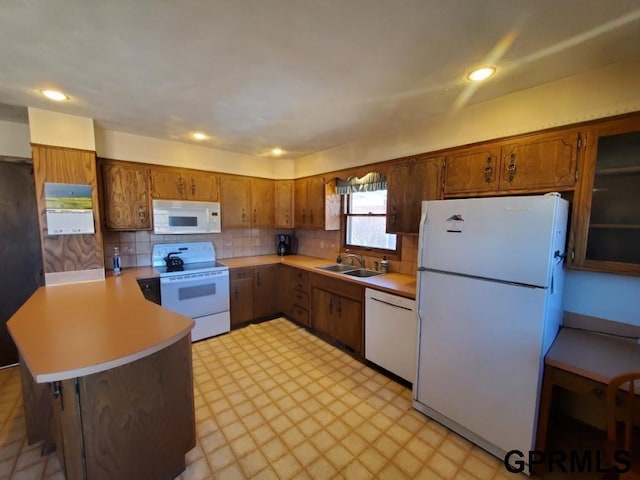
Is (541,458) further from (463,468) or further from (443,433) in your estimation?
(443,433)

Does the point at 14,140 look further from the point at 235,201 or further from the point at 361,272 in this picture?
the point at 361,272

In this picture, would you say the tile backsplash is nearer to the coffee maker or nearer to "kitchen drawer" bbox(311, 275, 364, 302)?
the coffee maker

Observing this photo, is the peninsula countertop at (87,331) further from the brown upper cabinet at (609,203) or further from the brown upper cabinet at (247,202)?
the brown upper cabinet at (609,203)

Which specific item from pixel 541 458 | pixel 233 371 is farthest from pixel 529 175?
pixel 233 371

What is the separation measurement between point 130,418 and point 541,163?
2.94 metres

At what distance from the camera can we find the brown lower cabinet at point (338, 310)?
Answer: 9.25ft

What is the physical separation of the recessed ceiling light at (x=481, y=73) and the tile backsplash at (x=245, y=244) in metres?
1.52

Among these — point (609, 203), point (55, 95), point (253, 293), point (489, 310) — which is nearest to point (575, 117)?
point (609, 203)

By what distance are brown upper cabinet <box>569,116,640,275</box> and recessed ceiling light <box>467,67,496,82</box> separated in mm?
733

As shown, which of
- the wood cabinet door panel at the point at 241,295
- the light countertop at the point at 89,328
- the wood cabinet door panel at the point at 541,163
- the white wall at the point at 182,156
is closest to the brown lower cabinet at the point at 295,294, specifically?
the wood cabinet door panel at the point at 241,295

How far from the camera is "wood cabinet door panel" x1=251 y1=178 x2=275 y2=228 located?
405 centimetres

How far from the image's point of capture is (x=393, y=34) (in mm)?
1339

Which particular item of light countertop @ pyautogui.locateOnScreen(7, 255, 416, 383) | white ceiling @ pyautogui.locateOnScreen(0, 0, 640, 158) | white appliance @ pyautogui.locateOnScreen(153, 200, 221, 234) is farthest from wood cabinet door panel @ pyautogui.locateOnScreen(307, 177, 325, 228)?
light countertop @ pyautogui.locateOnScreen(7, 255, 416, 383)

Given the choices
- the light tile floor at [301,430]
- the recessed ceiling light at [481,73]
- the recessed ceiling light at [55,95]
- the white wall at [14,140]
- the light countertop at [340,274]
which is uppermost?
the recessed ceiling light at [481,73]
